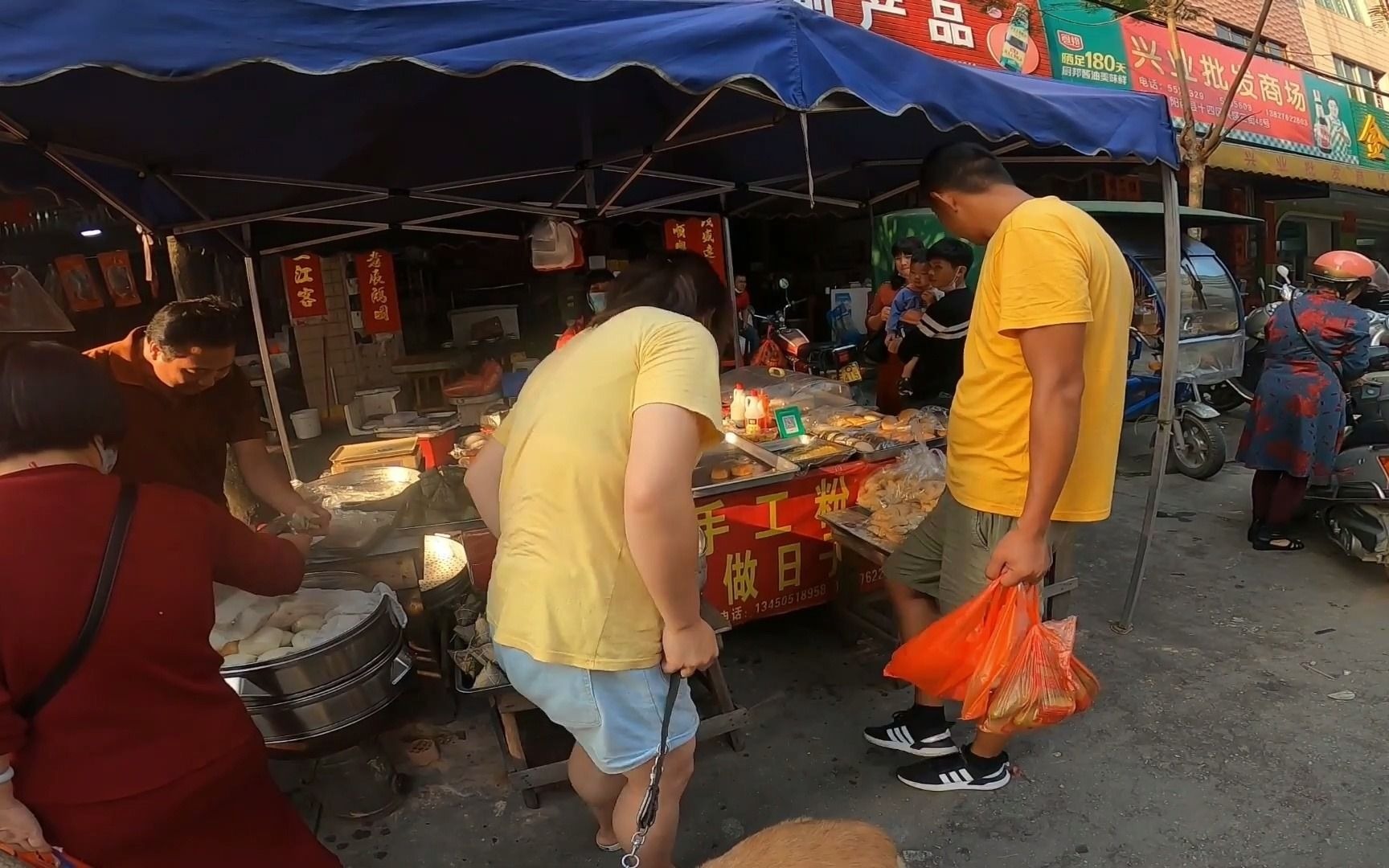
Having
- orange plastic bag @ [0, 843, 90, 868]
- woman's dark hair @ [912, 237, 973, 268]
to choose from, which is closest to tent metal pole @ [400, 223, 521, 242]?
woman's dark hair @ [912, 237, 973, 268]

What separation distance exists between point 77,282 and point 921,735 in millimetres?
7589

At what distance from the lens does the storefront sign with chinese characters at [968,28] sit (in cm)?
909

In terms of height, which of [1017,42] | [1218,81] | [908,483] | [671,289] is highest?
[1017,42]

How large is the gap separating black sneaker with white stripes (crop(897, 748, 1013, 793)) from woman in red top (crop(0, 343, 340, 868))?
1.97m

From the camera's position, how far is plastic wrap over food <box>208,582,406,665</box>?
2.21 metres

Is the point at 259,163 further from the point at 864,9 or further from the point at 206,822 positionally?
the point at 864,9

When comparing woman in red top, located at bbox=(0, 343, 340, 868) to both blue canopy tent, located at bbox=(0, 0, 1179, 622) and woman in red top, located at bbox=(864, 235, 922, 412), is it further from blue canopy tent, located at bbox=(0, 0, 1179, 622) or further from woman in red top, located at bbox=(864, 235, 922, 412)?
woman in red top, located at bbox=(864, 235, 922, 412)

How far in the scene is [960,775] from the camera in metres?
2.65

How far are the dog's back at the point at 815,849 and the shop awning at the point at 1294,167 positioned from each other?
12.8 m

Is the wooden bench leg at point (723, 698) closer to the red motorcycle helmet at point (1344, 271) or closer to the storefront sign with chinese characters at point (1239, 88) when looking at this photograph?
the red motorcycle helmet at point (1344, 271)

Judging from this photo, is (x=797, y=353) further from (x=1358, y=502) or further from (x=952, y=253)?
(x=1358, y=502)

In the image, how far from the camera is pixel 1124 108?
318 centimetres

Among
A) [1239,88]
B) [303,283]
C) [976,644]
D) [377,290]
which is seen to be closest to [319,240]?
[303,283]

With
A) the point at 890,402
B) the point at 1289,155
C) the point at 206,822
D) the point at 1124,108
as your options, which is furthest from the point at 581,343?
the point at 1289,155
